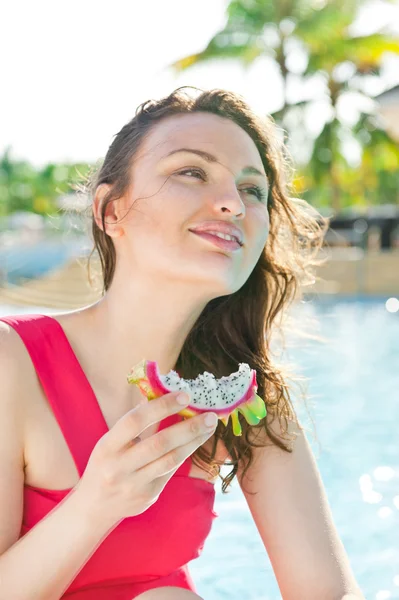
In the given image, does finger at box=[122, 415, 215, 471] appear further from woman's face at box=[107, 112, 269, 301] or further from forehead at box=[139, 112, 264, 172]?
forehead at box=[139, 112, 264, 172]

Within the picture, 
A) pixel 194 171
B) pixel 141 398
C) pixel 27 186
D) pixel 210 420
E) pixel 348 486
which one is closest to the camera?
pixel 210 420

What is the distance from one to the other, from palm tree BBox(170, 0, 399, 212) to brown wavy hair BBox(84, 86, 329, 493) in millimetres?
19637

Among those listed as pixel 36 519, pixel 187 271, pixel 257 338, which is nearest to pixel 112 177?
pixel 187 271

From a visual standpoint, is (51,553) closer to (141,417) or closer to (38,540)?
(38,540)

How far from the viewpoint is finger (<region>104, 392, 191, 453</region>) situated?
158 centimetres

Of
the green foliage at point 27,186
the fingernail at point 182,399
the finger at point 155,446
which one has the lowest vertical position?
the finger at point 155,446

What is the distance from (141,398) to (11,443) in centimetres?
47

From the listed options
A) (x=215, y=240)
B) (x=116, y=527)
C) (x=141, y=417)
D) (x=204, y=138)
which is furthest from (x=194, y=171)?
(x=116, y=527)

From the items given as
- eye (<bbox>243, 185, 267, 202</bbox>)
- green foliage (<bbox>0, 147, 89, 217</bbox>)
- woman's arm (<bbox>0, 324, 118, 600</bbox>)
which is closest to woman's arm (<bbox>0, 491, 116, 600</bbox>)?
woman's arm (<bbox>0, 324, 118, 600</bbox>)

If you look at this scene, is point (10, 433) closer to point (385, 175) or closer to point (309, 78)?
point (309, 78)

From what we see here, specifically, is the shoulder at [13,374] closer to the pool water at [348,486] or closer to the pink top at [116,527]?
the pink top at [116,527]

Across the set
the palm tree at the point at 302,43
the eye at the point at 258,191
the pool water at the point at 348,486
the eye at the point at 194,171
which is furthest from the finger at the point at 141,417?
the palm tree at the point at 302,43

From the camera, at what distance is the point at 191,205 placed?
206cm

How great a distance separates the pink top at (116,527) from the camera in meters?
2.04
